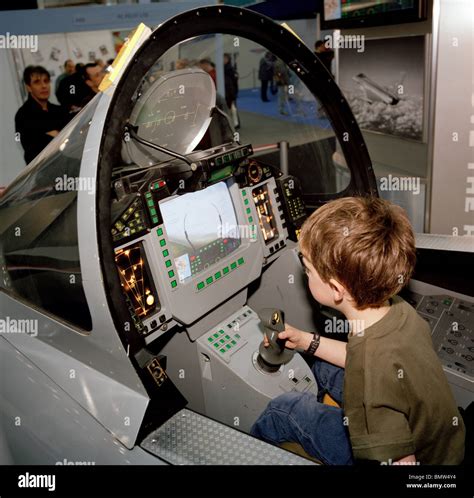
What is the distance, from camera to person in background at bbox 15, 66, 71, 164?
335cm

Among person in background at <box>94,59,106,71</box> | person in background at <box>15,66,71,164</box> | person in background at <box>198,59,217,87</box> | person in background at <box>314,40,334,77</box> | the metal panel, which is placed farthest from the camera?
person in background at <box>314,40,334,77</box>

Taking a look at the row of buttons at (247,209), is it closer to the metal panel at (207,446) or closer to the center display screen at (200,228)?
the center display screen at (200,228)

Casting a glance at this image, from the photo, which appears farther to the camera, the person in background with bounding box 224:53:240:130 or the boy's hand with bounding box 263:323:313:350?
the person in background with bounding box 224:53:240:130

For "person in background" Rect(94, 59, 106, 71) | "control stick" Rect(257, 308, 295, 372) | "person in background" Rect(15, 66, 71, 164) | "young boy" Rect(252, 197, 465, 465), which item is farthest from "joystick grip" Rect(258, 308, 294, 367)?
"person in background" Rect(94, 59, 106, 71)

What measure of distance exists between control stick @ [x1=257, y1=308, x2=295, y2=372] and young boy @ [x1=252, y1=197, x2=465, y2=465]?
10.2 inches

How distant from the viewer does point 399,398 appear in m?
1.05

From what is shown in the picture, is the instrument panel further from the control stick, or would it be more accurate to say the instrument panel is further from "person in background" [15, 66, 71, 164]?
"person in background" [15, 66, 71, 164]

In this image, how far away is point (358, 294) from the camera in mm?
1164

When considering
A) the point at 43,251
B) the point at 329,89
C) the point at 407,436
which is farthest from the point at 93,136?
the point at 329,89

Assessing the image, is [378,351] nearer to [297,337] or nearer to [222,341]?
[297,337]

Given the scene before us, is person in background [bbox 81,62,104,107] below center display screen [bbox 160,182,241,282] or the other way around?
the other way around

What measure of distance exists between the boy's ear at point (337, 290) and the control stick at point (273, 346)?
300mm

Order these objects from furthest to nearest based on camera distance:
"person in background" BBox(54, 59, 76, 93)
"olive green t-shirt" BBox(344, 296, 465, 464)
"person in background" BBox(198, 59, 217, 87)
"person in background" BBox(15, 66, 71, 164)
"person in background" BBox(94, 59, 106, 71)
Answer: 1. "person in background" BBox(198, 59, 217, 87)
2. "person in background" BBox(54, 59, 76, 93)
3. "person in background" BBox(94, 59, 106, 71)
4. "person in background" BBox(15, 66, 71, 164)
5. "olive green t-shirt" BBox(344, 296, 465, 464)

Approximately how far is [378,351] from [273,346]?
565 millimetres
